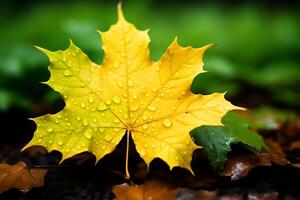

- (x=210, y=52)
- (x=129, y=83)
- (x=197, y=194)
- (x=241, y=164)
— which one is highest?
(x=210, y=52)

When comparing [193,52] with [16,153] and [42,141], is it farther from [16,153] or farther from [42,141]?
[16,153]

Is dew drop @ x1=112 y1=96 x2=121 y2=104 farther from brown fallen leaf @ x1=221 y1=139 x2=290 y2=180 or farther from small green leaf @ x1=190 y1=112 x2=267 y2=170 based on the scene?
brown fallen leaf @ x1=221 y1=139 x2=290 y2=180

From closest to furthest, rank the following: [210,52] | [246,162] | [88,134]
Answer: [88,134] → [246,162] → [210,52]

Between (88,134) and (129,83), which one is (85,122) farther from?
(129,83)

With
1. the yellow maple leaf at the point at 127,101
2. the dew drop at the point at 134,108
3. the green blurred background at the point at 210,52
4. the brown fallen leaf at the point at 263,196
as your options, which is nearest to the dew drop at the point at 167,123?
the yellow maple leaf at the point at 127,101

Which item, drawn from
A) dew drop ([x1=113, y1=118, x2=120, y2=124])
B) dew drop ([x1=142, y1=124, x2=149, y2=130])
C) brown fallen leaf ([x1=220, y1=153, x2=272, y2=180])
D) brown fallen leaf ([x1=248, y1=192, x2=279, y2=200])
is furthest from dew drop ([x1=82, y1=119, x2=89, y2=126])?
brown fallen leaf ([x1=248, y1=192, x2=279, y2=200])

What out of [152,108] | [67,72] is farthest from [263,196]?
[67,72]
